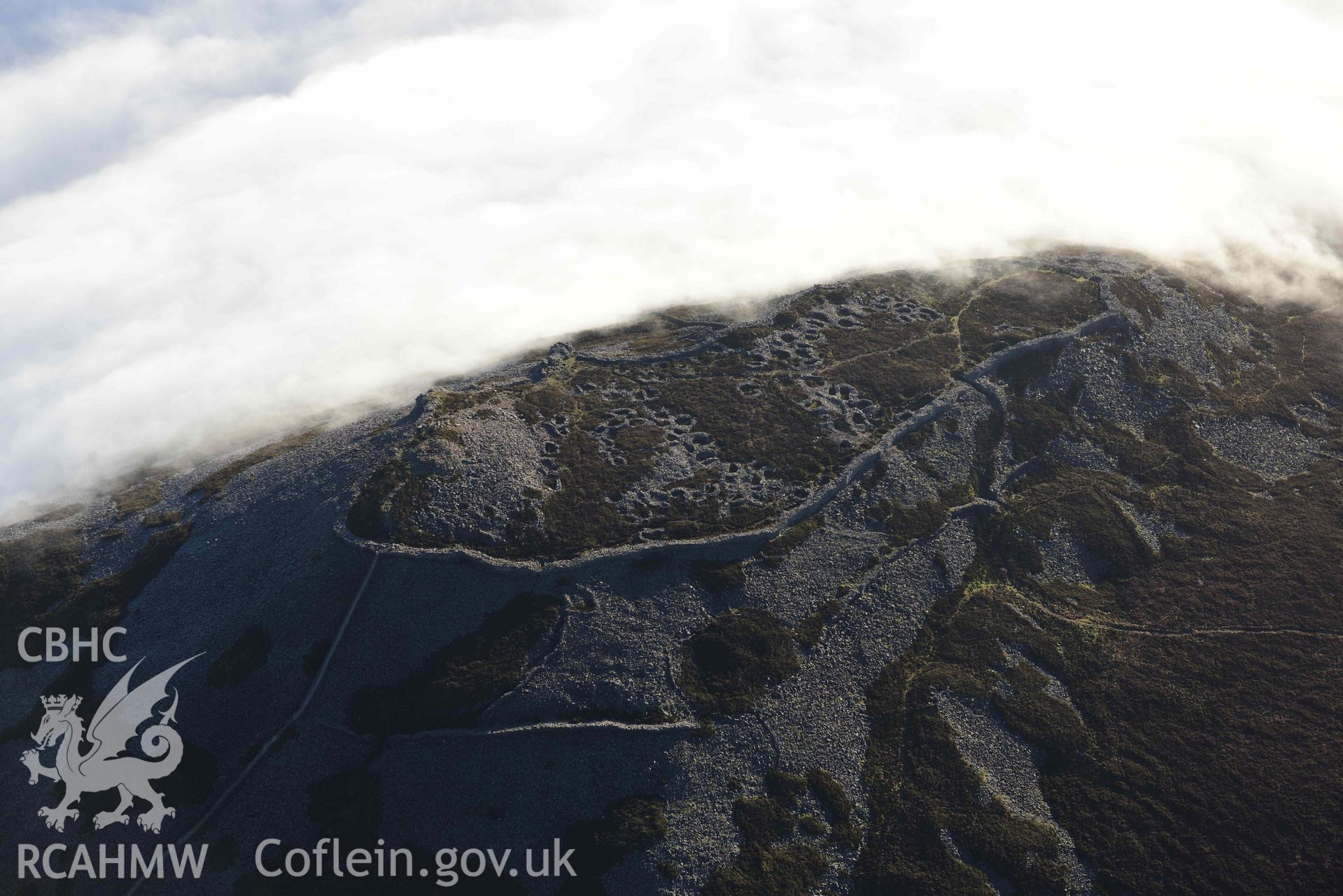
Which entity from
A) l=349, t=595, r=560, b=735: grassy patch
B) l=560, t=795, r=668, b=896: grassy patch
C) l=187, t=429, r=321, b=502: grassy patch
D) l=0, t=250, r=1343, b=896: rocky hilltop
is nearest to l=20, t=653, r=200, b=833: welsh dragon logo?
l=0, t=250, r=1343, b=896: rocky hilltop

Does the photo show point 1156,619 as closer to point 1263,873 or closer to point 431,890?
point 1263,873

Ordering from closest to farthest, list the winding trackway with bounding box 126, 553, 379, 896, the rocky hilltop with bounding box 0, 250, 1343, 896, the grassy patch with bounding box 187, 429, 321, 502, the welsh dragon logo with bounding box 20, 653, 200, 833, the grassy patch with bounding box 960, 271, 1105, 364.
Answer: the rocky hilltop with bounding box 0, 250, 1343, 896, the winding trackway with bounding box 126, 553, 379, 896, the welsh dragon logo with bounding box 20, 653, 200, 833, the grassy patch with bounding box 187, 429, 321, 502, the grassy patch with bounding box 960, 271, 1105, 364

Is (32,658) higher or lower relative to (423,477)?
lower

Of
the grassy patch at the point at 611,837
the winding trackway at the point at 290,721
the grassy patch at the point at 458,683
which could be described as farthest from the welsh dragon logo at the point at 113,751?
the grassy patch at the point at 611,837

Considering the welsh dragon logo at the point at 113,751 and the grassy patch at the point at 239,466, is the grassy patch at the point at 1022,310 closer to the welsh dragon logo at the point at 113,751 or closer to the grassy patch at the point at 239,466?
the grassy patch at the point at 239,466

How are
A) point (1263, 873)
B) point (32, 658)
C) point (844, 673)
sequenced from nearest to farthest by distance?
point (1263, 873) → point (844, 673) → point (32, 658)

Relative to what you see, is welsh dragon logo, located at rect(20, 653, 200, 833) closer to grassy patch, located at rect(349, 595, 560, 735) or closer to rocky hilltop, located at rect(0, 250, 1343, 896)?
rocky hilltop, located at rect(0, 250, 1343, 896)

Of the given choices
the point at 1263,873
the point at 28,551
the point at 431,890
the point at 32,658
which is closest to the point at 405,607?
the point at 431,890
